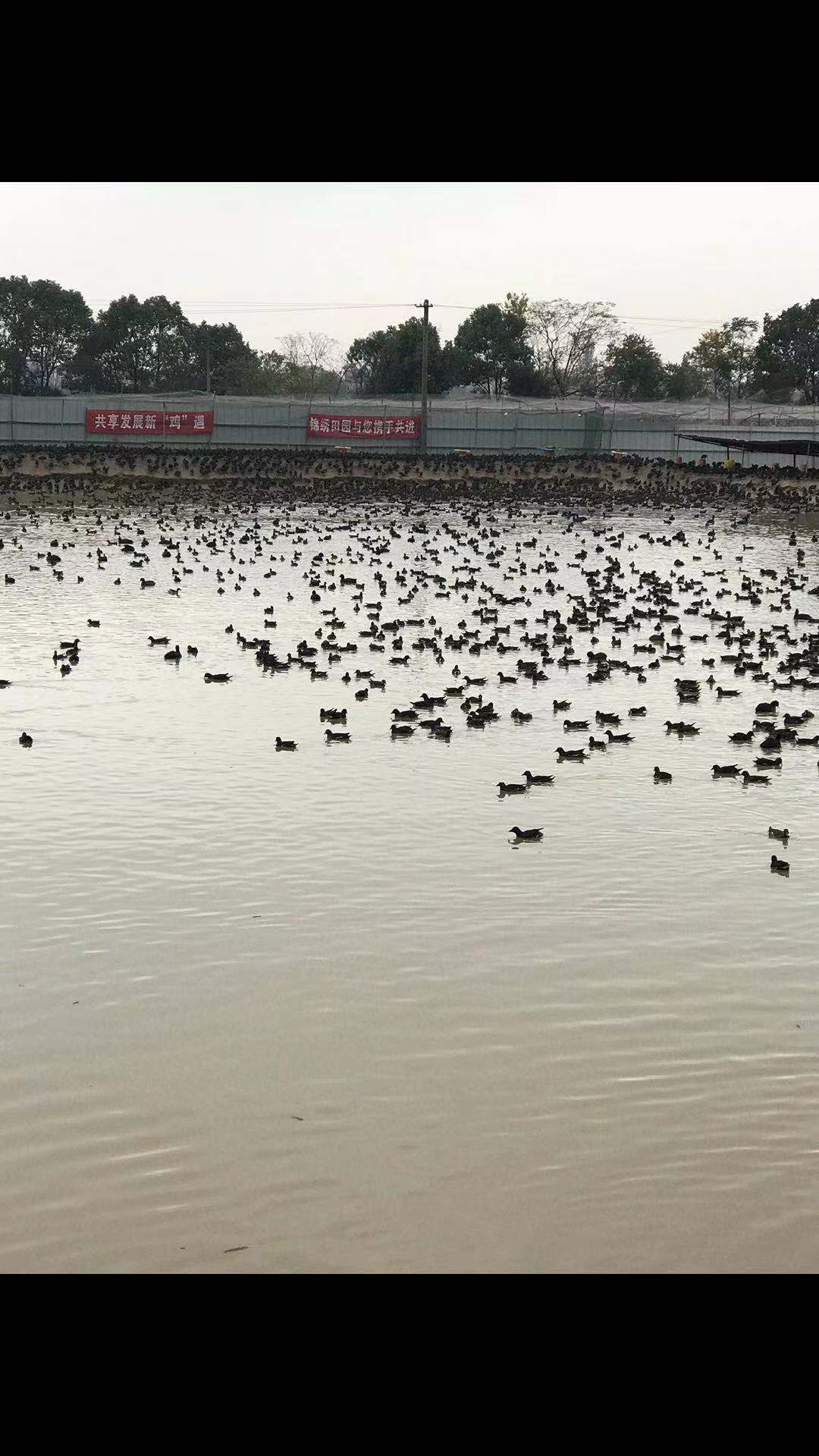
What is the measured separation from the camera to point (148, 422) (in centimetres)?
6838

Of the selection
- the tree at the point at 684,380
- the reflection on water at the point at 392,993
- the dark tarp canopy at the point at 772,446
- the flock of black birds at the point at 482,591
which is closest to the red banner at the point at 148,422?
the flock of black birds at the point at 482,591

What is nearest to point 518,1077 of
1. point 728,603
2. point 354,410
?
point 728,603

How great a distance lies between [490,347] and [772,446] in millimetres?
33955

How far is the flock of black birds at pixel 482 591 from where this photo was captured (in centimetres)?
1566

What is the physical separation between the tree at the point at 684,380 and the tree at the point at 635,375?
1.07 metres

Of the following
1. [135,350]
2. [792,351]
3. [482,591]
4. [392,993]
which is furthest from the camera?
[792,351]

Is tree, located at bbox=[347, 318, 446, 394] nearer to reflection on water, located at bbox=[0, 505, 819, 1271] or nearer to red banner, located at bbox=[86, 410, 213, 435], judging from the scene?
red banner, located at bbox=[86, 410, 213, 435]

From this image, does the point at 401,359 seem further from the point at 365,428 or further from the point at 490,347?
the point at 365,428

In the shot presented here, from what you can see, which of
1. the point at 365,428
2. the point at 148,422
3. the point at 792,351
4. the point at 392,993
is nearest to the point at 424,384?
the point at 365,428

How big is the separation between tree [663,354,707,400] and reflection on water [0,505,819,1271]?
9066 cm

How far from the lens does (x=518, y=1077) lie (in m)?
6.79

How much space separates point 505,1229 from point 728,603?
21.2 metres

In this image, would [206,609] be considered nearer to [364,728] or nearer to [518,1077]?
[364,728]
